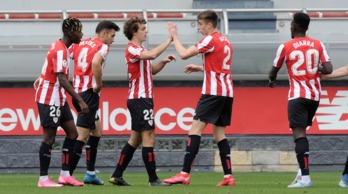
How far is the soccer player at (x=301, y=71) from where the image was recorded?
13.7 meters

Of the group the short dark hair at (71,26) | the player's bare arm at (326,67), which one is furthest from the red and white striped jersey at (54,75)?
the player's bare arm at (326,67)

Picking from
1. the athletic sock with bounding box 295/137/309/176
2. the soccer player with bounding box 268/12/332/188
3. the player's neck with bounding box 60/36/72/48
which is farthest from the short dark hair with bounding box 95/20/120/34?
the athletic sock with bounding box 295/137/309/176

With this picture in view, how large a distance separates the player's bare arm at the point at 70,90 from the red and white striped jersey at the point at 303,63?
2.20 m

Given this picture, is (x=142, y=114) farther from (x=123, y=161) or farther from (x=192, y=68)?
(x=192, y=68)

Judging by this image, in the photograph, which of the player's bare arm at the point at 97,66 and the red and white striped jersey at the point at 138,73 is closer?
the red and white striped jersey at the point at 138,73

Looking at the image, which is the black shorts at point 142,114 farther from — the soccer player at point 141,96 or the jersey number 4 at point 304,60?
the jersey number 4 at point 304,60

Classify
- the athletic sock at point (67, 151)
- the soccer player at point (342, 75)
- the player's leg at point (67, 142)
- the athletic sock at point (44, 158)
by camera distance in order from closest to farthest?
the soccer player at point (342, 75) < the athletic sock at point (44, 158) < the player's leg at point (67, 142) < the athletic sock at point (67, 151)

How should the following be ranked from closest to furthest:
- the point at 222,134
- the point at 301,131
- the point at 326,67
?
the point at 301,131
the point at 326,67
the point at 222,134

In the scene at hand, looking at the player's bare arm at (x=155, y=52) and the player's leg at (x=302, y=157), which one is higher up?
the player's bare arm at (x=155, y=52)

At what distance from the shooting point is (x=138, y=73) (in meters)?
14.1

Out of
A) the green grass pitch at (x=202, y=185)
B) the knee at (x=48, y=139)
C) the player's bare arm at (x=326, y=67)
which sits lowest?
the green grass pitch at (x=202, y=185)

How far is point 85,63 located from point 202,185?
7.05 ft

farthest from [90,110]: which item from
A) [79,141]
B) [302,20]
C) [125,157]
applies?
[302,20]

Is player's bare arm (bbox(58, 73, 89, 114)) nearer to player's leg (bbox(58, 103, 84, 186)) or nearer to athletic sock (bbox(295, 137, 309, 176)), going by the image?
player's leg (bbox(58, 103, 84, 186))
